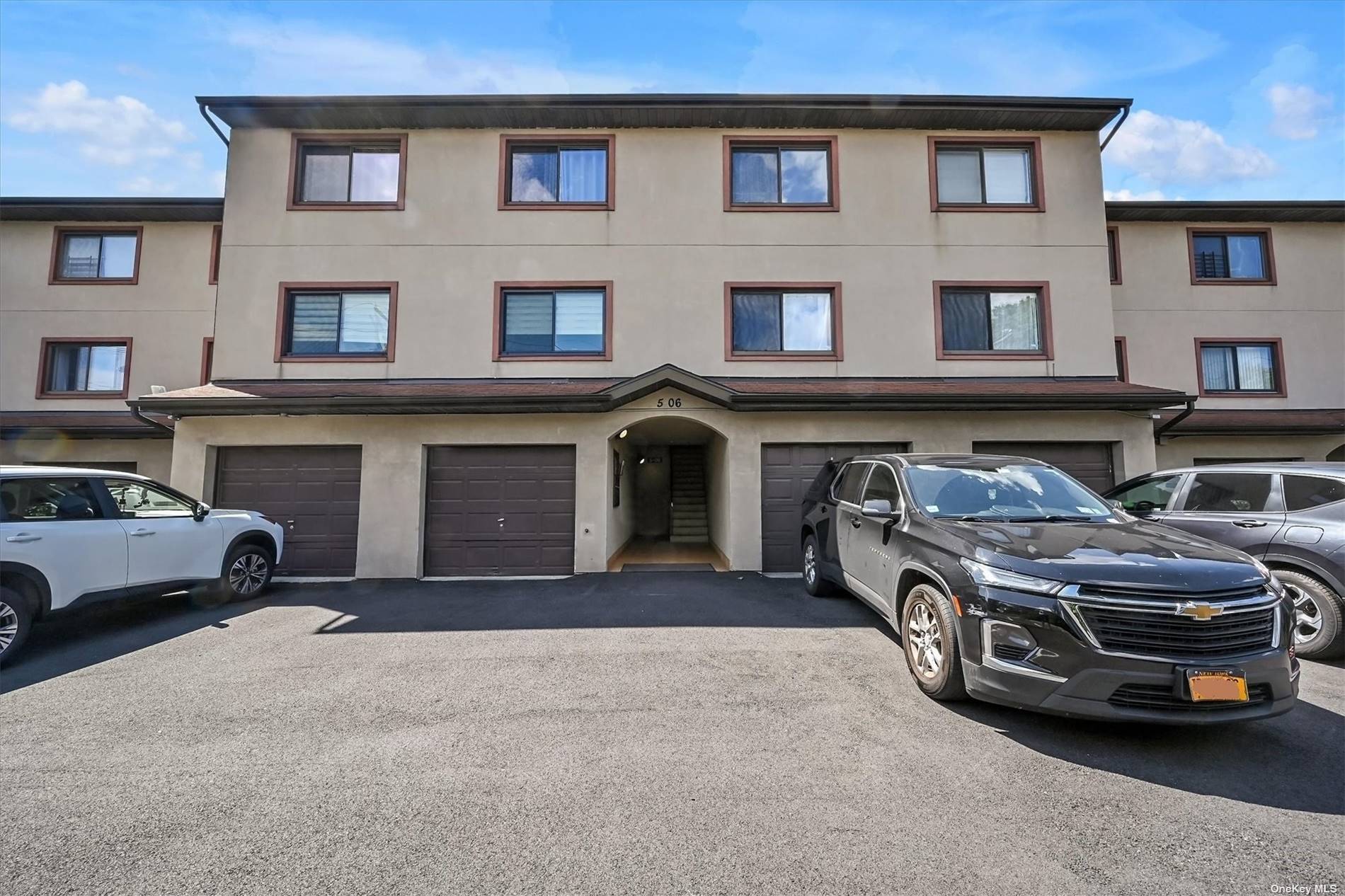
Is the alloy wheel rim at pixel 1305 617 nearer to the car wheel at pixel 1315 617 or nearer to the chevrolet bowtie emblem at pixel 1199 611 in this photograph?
the car wheel at pixel 1315 617

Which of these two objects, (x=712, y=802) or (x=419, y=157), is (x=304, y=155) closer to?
(x=419, y=157)

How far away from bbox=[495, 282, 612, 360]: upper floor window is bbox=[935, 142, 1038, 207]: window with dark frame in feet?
23.0

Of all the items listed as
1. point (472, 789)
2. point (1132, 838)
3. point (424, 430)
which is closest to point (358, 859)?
point (472, 789)

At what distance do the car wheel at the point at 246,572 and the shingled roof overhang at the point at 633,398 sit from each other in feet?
7.80

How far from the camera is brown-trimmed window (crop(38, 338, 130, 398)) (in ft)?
43.6

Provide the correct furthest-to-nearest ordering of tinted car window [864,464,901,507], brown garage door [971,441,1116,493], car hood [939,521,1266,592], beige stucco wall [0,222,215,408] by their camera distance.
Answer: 1. beige stucco wall [0,222,215,408]
2. brown garage door [971,441,1116,493]
3. tinted car window [864,464,901,507]
4. car hood [939,521,1266,592]

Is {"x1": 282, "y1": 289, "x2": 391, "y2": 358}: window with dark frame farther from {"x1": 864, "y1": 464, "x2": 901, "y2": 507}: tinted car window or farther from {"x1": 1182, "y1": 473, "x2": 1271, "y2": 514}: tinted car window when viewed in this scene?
{"x1": 1182, "y1": 473, "x2": 1271, "y2": 514}: tinted car window

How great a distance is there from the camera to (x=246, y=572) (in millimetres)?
7531

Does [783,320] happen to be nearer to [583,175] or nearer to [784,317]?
[784,317]

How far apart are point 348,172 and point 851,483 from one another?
1104 cm

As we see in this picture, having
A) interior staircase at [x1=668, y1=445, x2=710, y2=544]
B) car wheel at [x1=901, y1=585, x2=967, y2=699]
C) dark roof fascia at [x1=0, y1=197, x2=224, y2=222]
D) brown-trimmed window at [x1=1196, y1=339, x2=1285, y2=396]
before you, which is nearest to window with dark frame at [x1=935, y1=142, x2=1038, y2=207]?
brown-trimmed window at [x1=1196, y1=339, x2=1285, y2=396]

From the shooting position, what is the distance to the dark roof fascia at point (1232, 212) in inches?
505

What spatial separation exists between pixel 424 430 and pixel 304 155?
6320 millimetres

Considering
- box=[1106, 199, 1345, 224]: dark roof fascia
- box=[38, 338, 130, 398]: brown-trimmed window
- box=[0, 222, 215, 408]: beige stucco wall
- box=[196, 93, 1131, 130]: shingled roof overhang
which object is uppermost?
box=[196, 93, 1131, 130]: shingled roof overhang
